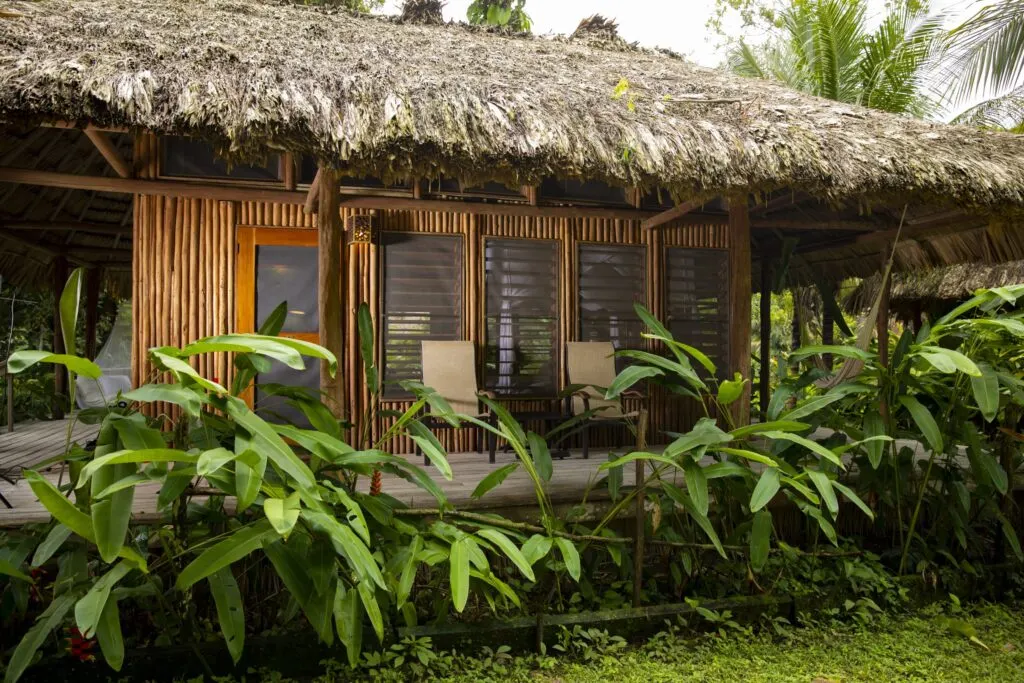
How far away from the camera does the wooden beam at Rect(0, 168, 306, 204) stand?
377 cm

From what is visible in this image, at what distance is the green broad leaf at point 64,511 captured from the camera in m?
1.72

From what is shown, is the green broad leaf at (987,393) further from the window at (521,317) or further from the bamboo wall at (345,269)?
the window at (521,317)

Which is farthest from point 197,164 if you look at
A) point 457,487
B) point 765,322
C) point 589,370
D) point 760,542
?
point 765,322

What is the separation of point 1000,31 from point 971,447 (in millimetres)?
8482

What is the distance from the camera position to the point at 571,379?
16.4 feet

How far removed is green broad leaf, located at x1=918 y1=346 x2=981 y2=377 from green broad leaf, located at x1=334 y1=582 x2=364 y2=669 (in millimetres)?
2180

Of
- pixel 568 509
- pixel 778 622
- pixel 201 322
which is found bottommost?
pixel 778 622

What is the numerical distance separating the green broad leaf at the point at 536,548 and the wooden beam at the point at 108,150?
284 centimetres

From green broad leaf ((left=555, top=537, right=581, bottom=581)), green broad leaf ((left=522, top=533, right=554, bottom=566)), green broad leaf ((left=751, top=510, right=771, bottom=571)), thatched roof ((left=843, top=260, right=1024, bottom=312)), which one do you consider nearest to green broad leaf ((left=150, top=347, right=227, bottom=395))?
green broad leaf ((left=522, top=533, right=554, bottom=566))

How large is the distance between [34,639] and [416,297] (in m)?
3.36

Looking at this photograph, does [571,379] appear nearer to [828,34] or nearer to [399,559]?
[399,559]

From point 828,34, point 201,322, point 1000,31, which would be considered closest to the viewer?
point 201,322

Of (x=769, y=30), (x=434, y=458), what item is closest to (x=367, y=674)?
(x=434, y=458)

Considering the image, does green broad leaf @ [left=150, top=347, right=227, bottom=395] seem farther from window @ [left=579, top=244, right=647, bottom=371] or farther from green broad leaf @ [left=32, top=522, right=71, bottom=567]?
window @ [left=579, top=244, right=647, bottom=371]
